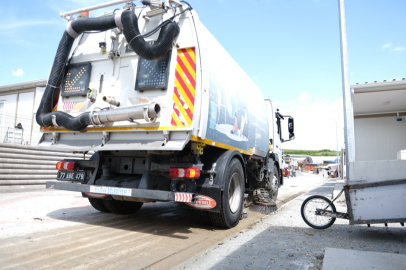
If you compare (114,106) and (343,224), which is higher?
(114,106)

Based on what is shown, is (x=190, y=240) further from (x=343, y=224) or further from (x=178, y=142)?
(x=343, y=224)

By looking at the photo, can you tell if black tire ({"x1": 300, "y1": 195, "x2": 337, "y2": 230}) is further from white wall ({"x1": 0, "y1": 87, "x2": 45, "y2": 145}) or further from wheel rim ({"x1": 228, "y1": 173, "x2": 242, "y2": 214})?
white wall ({"x1": 0, "y1": 87, "x2": 45, "y2": 145})

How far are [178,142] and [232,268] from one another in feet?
6.30

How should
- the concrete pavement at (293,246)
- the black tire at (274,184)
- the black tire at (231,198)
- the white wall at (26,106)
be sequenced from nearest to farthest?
the concrete pavement at (293,246), the black tire at (231,198), the black tire at (274,184), the white wall at (26,106)

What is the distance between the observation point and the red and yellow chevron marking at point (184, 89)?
15.6ft

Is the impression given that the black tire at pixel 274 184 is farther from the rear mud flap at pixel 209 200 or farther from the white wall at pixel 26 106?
the white wall at pixel 26 106

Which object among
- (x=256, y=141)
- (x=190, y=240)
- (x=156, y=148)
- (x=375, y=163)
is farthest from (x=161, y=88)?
(x=375, y=163)

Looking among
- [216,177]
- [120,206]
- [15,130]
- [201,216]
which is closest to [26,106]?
[15,130]

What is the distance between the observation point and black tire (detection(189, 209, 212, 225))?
561cm

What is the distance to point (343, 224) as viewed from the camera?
6359mm

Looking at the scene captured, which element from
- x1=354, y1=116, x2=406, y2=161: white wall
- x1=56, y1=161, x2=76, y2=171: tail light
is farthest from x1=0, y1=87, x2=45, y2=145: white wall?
x1=354, y1=116, x2=406, y2=161: white wall

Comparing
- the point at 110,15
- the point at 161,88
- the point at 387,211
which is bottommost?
the point at 387,211

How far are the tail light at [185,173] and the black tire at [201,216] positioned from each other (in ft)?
3.56

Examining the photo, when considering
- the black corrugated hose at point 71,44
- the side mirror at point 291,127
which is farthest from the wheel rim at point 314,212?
the side mirror at point 291,127
